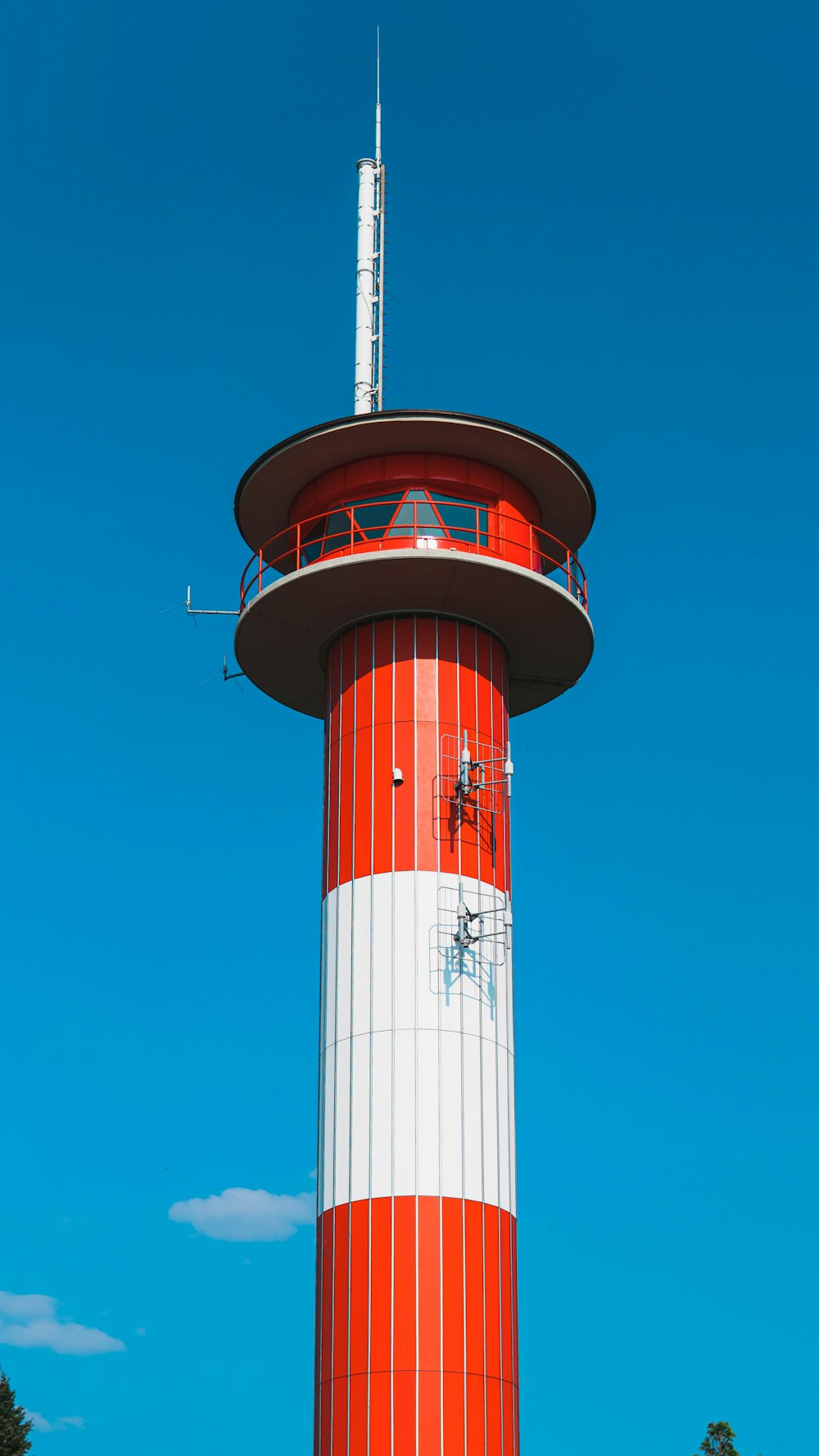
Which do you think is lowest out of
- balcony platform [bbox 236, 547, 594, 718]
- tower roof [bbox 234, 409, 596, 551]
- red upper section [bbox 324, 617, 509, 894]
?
red upper section [bbox 324, 617, 509, 894]

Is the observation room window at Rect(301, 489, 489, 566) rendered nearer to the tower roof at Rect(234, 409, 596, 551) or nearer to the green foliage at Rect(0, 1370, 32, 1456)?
the tower roof at Rect(234, 409, 596, 551)

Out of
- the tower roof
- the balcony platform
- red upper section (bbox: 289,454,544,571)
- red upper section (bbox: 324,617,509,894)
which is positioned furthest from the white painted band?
the tower roof

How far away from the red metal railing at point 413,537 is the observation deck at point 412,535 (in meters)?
0.03

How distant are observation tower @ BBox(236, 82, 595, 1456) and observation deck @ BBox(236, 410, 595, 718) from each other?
0.17 feet

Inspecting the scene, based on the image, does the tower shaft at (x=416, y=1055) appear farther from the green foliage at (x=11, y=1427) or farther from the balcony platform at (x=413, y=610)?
the green foliage at (x=11, y=1427)

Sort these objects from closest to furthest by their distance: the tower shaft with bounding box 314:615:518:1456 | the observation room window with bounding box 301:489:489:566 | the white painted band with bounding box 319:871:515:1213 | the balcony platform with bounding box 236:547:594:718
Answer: the tower shaft with bounding box 314:615:518:1456, the white painted band with bounding box 319:871:515:1213, the balcony platform with bounding box 236:547:594:718, the observation room window with bounding box 301:489:489:566

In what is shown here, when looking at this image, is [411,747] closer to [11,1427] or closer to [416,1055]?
[416,1055]

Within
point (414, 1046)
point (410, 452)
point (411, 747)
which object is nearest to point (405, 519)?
point (410, 452)

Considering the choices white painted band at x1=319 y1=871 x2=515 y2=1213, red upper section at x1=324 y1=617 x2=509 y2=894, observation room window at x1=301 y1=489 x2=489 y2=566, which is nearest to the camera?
white painted band at x1=319 y1=871 x2=515 y2=1213

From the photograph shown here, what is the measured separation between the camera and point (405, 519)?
31.1 metres

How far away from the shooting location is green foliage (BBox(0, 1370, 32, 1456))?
3766 centimetres

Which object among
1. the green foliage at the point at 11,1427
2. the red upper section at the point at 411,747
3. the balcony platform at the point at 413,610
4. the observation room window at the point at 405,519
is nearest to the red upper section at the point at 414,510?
the observation room window at the point at 405,519

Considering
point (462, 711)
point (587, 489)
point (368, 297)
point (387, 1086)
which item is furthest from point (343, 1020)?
point (368, 297)

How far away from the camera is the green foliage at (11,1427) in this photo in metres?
37.7
